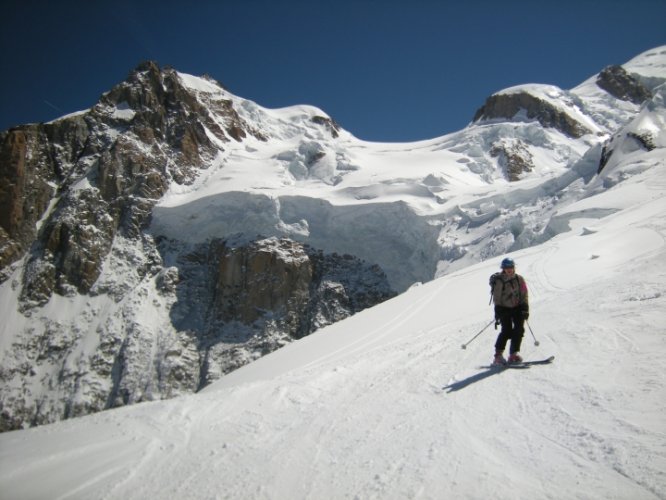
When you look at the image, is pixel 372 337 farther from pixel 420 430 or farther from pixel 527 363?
pixel 420 430

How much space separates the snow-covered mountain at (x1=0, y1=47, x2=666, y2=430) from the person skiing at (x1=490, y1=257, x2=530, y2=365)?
28.1m

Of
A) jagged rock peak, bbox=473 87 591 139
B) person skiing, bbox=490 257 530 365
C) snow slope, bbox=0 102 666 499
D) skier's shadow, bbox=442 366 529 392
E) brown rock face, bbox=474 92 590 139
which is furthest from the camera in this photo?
jagged rock peak, bbox=473 87 591 139

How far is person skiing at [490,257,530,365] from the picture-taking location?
20.5 feet

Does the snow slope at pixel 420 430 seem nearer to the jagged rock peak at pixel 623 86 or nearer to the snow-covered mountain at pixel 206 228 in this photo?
the snow-covered mountain at pixel 206 228

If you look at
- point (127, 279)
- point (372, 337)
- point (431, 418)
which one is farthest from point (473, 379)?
point (127, 279)

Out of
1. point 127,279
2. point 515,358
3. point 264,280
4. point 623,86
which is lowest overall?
point 515,358

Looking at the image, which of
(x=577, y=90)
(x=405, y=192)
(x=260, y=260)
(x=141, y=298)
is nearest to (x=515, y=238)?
(x=405, y=192)

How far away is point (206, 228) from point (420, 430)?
51435 millimetres

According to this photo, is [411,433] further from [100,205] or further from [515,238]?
[100,205]

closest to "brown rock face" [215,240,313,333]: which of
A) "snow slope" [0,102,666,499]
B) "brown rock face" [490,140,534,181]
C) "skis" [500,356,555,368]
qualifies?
"brown rock face" [490,140,534,181]

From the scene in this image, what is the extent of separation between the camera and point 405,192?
48156 mm

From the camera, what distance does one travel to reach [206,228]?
5372 cm

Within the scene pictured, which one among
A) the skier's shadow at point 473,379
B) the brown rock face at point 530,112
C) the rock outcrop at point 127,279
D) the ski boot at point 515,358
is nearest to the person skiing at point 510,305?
the ski boot at point 515,358

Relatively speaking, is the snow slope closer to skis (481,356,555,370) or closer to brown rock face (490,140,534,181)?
skis (481,356,555,370)
